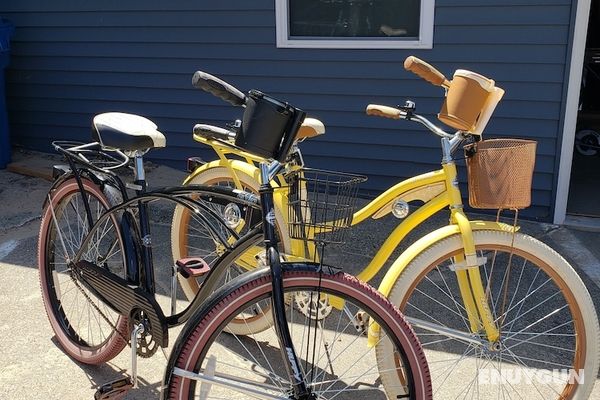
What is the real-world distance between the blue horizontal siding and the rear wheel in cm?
212

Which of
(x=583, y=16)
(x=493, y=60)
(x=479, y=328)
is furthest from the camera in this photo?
(x=493, y=60)

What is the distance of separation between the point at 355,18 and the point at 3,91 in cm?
300

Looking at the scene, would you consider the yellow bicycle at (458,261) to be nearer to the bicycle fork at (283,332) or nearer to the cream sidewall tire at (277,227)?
the cream sidewall tire at (277,227)

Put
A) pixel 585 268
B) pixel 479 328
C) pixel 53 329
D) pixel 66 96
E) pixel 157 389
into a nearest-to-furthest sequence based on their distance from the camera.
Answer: pixel 479 328 < pixel 157 389 < pixel 53 329 < pixel 585 268 < pixel 66 96

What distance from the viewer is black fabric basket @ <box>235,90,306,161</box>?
Result: 185 cm

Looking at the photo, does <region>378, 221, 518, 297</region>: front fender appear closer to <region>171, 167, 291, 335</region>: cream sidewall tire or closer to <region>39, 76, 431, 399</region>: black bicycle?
<region>39, 76, 431, 399</region>: black bicycle

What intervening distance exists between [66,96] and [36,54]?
45 centimetres

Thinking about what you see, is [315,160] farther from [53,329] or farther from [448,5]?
[53,329]

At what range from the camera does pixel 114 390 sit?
7.72 ft

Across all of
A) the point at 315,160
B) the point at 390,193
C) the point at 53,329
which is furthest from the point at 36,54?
the point at 390,193

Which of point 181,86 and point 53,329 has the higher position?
point 181,86

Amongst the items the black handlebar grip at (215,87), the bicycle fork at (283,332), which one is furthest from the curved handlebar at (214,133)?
the bicycle fork at (283,332)

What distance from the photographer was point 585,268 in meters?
3.60

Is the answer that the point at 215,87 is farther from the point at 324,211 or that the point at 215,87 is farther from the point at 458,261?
the point at 458,261
